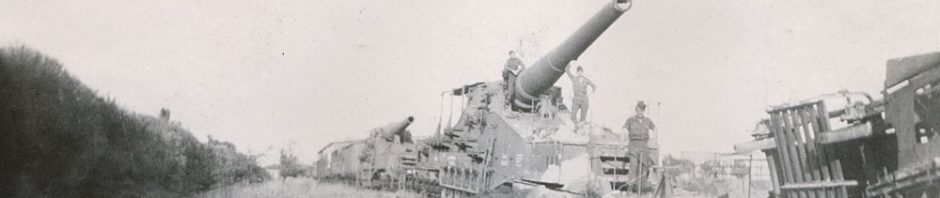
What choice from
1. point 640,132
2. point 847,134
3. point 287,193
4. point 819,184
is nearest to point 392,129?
point 287,193

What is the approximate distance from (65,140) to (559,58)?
21.0 ft

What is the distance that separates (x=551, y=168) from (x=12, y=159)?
6.80 meters

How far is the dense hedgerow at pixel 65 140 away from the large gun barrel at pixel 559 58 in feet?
19.0

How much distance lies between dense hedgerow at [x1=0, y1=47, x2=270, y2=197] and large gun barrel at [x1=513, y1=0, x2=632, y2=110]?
5798 mm

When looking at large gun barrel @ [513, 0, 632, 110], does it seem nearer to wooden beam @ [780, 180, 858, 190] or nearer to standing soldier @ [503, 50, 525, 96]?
standing soldier @ [503, 50, 525, 96]

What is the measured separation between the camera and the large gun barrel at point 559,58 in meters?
7.96

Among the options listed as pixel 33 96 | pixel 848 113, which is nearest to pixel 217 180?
pixel 33 96

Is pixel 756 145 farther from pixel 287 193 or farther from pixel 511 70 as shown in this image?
pixel 287 193

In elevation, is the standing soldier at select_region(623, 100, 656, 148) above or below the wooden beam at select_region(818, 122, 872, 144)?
above

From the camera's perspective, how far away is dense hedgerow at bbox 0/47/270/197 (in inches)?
221

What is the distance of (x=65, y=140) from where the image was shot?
20.5ft

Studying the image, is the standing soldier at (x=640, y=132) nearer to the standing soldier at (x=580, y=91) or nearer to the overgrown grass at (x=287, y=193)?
the standing soldier at (x=580, y=91)

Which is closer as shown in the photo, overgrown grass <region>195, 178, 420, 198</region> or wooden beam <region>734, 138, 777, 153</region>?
wooden beam <region>734, 138, 777, 153</region>

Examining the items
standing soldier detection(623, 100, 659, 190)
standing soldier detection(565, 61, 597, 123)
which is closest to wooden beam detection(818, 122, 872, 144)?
standing soldier detection(623, 100, 659, 190)
